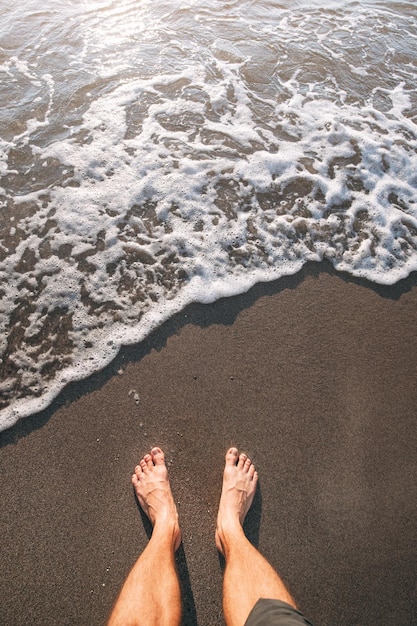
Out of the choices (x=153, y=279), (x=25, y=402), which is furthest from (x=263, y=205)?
(x=25, y=402)

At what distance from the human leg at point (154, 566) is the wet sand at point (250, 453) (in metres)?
0.07

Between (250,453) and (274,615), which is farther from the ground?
(274,615)

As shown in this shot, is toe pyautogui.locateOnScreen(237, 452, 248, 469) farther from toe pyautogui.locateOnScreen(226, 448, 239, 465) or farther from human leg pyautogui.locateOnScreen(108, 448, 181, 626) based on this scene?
human leg pyautogui.locateOnScreen(108, 448, 181, 626)

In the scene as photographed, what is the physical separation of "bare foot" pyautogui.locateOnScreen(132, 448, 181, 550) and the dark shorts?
0.58 meters

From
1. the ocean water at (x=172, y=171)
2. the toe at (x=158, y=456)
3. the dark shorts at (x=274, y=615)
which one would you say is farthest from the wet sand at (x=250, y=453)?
the dark shorts at (x=274, y=615)

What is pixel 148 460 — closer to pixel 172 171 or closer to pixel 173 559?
pixel 173 559

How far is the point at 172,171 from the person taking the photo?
142 inches

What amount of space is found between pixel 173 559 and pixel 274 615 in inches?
25.2

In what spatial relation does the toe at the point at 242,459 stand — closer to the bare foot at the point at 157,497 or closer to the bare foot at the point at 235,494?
the bare foot at the point at 235,494

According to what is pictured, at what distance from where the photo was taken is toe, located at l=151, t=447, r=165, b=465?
2.26 m

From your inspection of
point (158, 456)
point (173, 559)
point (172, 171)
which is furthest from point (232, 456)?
point (172, 171)

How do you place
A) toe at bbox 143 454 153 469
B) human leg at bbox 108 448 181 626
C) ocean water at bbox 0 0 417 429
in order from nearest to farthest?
human leg at bbox 108 448 181 626, toe at bbox 143 454 153 469, ocean water at bbox 0 0 417 429

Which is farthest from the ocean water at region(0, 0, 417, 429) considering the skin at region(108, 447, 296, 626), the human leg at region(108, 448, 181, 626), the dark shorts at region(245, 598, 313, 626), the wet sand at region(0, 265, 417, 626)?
the dark shorts at region(245, 598, 313, 626)

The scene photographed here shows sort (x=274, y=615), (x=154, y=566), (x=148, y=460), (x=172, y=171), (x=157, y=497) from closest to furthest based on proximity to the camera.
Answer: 1. (x=274, y=615)
2. (x=154, y=566)
3. (x=157, y=497)
4. (x=148, y=460)
5. (x=172, y=171)
